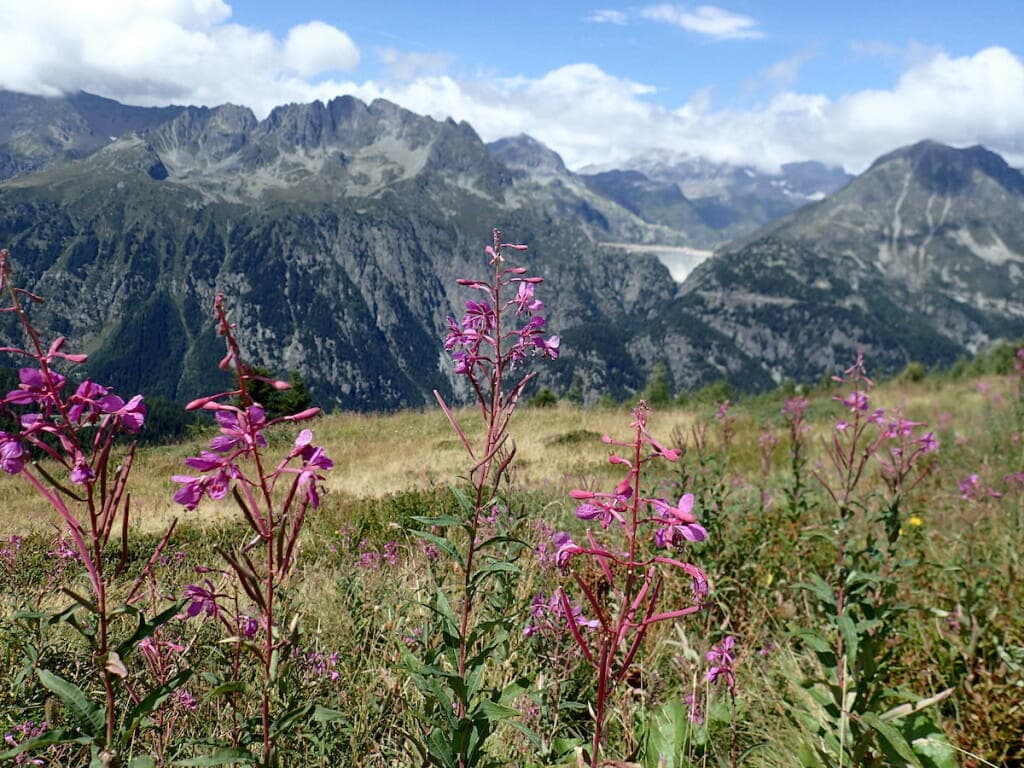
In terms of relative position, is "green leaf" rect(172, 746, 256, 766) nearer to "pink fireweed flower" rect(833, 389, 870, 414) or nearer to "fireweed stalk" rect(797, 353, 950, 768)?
"fireweed stalk" rect(797, 353, 950, 768)

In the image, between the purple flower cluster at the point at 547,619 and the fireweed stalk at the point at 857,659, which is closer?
the fireweed stalk at the point at 857,659

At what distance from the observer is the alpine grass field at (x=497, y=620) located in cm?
164

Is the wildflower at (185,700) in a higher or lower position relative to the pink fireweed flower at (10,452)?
lower

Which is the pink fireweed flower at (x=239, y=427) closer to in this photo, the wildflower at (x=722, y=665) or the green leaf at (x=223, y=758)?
the green leaf at (x=223, y=758)

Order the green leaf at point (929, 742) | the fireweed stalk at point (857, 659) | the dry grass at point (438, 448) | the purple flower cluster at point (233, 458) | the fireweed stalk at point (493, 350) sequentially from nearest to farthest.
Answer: the purple flower cluster at point (233, 458)
the fireweed stalk at point (493, 350)
the fireweed stalk at point (857, 659)
the green leaf at point (929, 742)
the dry grass at point (438, 448)

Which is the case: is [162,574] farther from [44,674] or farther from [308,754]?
[44,674]

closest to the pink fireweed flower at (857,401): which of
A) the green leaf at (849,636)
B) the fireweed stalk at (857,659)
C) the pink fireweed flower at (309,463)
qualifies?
the fireweed stalk at (857,659)

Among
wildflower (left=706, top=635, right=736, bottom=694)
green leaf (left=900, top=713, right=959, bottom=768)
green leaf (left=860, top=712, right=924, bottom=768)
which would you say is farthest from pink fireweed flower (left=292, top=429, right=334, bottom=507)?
green leaf (left=900, top=713, right=959, bottom=768)

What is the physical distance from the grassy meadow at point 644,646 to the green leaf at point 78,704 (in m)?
0.20

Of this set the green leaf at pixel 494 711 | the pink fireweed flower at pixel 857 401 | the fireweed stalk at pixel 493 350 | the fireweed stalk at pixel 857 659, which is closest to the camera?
the green leaf at pixel 494 711

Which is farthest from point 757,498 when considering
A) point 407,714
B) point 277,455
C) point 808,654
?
point 277,455

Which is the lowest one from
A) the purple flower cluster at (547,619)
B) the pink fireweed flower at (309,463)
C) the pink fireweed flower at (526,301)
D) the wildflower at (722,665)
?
the purple flower cluster at (547,619)

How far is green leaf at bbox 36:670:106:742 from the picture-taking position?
1718mm

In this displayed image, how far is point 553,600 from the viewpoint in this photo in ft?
12.5
